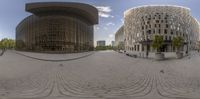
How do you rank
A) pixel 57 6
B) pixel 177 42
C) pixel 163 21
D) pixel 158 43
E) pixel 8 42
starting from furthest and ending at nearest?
pixel 8 42 → pixel 177 42 → pixel 163 21 → pixel 158 43 → pixel 57 6

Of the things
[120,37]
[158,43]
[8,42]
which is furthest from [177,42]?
[120,37]

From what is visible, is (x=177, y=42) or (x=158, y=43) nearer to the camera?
(x=158, y=43)

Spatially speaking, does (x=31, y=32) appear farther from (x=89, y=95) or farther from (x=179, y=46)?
(x=179, y=46)

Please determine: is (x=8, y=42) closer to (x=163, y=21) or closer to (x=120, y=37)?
(x=163, y=21)

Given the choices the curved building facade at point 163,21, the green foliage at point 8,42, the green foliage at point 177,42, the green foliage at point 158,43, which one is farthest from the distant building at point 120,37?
the green foliage at point 158,43

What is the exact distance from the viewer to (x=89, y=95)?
15.0 ft

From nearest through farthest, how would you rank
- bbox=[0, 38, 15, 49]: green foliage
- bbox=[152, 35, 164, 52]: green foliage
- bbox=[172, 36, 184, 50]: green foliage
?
bbox=[0, 38, 15, 49]: green foliage → bbox=[152, 35, 164, 52]: green foliage → bbox=[172, 36, 184, 50]: green foliage

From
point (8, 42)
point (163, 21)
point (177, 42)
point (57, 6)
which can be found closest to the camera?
point (57, 6)

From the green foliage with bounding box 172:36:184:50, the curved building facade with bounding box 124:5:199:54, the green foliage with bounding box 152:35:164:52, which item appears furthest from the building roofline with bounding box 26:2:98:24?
the green foliage with bounding box 172:36:184:50

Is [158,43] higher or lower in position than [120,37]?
lower

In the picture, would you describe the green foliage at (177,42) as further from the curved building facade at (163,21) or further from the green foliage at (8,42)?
the green foliage at (8,42)

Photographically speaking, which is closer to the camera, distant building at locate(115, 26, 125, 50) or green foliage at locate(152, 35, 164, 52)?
green foliage at locate(152, 35, 164, 52)

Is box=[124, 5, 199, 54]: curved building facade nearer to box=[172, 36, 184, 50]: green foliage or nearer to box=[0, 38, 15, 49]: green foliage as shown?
box=[172, 36, 184, 50]: green foliage

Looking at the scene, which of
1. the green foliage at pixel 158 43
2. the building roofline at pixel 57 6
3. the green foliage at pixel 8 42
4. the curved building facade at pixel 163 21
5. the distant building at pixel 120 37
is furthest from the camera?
the distant building at pixel 120 37
